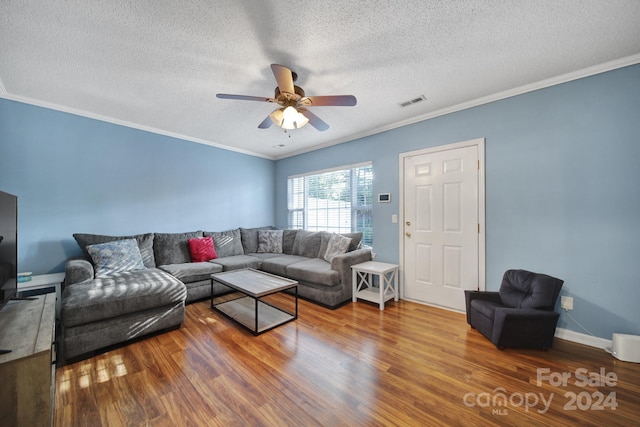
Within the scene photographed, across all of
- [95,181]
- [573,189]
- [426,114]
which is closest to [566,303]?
[573,189]

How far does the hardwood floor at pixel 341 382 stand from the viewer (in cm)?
141

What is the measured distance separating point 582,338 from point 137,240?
525 centimetres

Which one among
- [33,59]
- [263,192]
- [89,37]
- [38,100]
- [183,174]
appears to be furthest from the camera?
[263,192]

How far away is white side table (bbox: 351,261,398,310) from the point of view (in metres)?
3.08

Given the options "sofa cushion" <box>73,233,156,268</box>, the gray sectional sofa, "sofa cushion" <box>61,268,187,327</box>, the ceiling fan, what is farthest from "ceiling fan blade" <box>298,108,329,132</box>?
"sofa cushion" <box>73,233,156,268</box>

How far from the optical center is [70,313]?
1.89m

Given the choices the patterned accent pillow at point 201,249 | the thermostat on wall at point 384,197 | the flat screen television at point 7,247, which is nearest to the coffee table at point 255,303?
the patterned accent pillow at point 201,249

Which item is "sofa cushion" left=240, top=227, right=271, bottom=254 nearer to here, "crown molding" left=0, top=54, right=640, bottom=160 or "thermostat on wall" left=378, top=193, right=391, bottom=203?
"crown molding" left=0, top=54, right=640, bottom=160

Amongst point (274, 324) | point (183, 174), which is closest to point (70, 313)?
point (274, 324)

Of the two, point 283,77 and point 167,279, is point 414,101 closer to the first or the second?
point 283,77

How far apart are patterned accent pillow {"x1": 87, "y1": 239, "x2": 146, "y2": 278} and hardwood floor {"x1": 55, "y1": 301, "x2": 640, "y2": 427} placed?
3.51 feet

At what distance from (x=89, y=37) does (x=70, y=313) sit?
7.12ft

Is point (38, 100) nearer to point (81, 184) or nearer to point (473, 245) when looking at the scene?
point (81, 184)

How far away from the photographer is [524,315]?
2033mm
